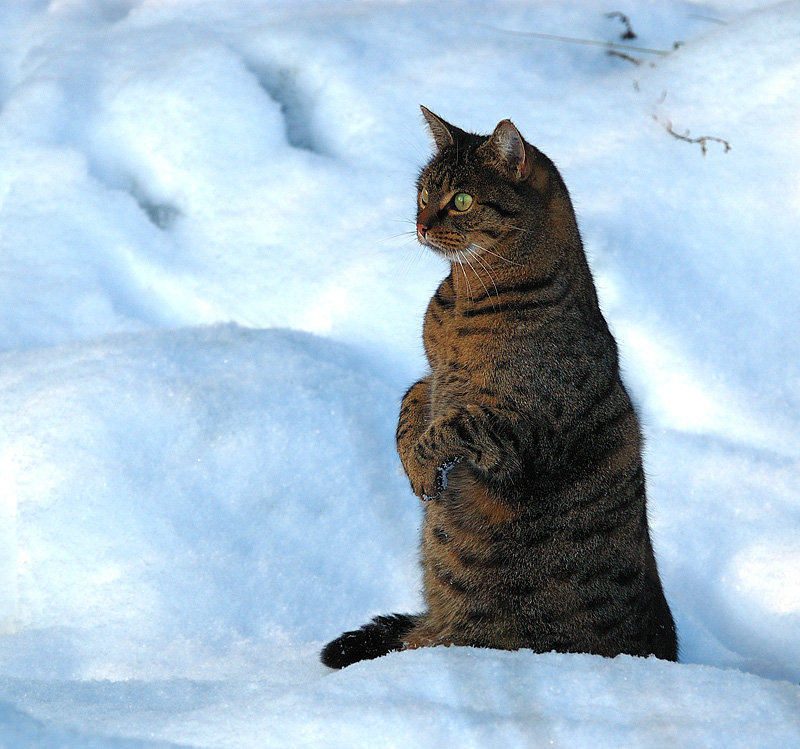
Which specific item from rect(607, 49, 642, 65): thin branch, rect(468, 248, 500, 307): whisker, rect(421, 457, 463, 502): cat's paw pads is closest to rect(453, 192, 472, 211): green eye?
rect(468, 248, 500, 307): whisker

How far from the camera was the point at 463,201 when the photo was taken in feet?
7.07

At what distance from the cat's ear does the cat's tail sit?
114 cm

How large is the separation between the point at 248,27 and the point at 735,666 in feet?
11.7

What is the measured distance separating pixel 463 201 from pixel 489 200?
0.20ft

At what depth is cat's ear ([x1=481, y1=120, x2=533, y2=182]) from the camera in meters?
2.10

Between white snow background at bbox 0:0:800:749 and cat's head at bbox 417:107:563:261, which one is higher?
cat's head at bbox 417:107:563:261

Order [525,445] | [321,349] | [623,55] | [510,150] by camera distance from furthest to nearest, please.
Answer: [623,55] < [321,349] < [510,150] < [525,445]

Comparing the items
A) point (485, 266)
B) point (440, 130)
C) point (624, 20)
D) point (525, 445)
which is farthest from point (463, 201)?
point (624, 20)

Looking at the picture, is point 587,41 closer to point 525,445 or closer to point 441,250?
point 441,250

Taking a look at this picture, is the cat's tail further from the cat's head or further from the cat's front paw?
the cat's head

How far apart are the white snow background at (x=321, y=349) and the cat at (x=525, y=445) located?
26cm

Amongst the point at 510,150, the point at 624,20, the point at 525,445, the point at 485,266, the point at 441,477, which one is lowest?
the point at 441,477

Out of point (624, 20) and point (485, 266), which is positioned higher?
point (485, 266)

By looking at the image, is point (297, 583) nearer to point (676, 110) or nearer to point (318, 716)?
point (318, 716)
